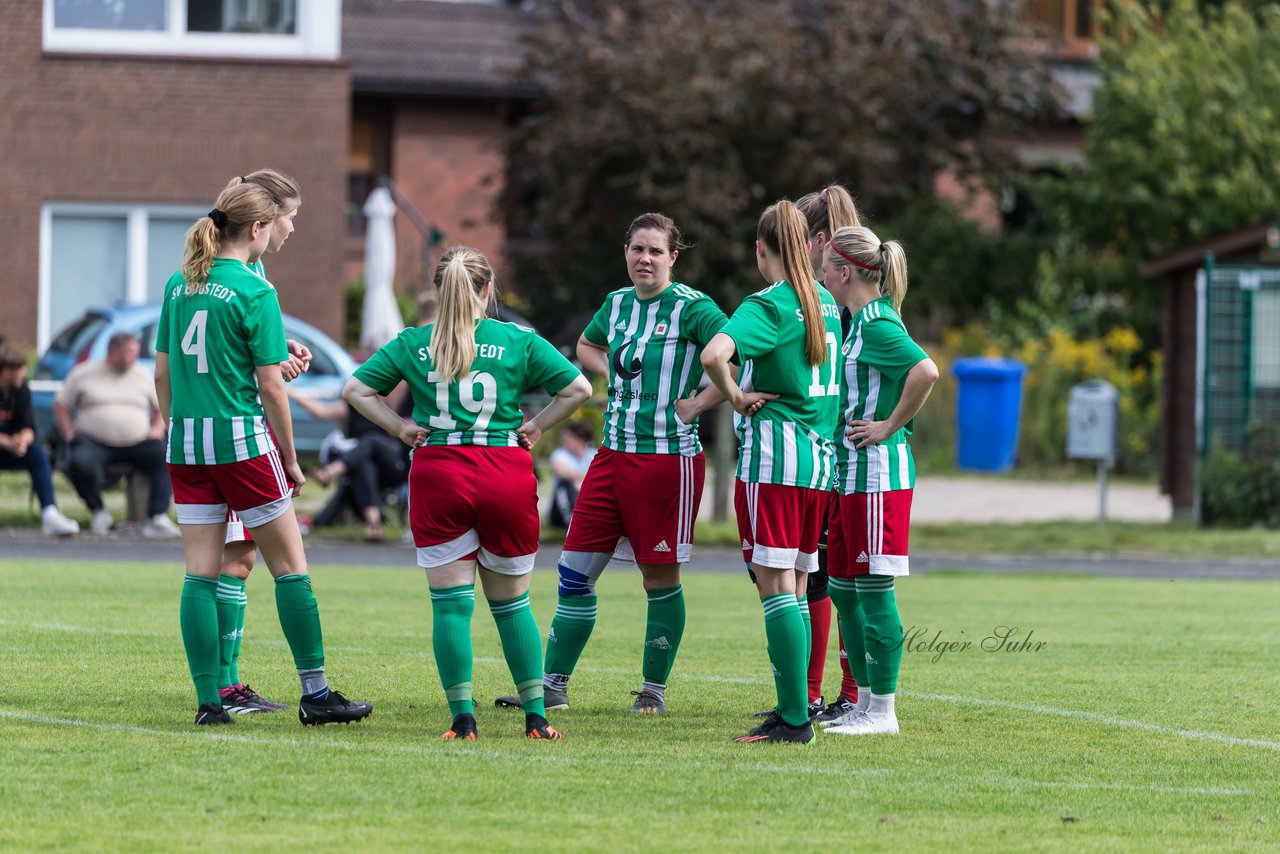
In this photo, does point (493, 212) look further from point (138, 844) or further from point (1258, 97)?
point (138, 844)

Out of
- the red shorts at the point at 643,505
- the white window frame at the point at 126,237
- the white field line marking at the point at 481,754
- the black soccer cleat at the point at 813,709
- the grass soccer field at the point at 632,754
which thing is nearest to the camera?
the grass soccer field at the point at 632,754

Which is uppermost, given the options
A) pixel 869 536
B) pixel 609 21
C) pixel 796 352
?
pixel 609 21

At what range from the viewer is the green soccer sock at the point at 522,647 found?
7.01 metres

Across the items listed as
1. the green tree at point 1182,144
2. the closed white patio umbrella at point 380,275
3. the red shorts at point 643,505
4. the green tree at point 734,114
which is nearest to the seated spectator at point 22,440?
the closed white patio umbrella at point 380,275

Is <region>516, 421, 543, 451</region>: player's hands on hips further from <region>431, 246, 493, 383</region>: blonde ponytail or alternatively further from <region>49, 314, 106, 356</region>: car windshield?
<region>49, 314, 106, 356</region>: car windshield

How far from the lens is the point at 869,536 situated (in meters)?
7.19

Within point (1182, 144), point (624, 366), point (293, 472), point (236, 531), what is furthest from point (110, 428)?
point (1182, 144)

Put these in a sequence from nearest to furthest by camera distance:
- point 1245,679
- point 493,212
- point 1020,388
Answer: point 1245,679 → point 1020,388 → point 493,212

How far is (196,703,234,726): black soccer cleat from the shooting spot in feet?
23.4

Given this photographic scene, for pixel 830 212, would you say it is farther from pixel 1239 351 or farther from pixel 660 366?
pixel 1239 351

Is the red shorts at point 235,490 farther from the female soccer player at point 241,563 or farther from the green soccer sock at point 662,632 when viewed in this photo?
the green soccer sock at point 662,632

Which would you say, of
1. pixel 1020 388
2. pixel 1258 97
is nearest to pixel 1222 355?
pixel 1020 388

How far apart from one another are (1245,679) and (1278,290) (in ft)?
36.9

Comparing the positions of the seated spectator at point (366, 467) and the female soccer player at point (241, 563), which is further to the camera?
the seated spectator at point (366, 467)
